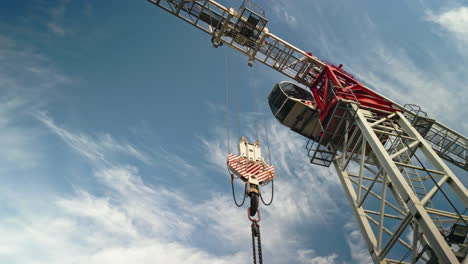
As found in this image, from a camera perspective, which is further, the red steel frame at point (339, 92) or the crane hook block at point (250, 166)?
the red steel frame at point (339, 92)

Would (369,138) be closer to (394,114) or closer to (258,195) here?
(394,114)

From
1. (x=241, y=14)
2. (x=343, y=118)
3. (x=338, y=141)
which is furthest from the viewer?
(x=241, y=14)

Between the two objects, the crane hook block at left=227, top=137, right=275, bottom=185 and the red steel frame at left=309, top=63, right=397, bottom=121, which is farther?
Answer: the red steel frame at left=309, top=63, right=397, bottom=121

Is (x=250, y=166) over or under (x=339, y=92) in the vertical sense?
under

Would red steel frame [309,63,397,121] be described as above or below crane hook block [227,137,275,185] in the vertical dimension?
above

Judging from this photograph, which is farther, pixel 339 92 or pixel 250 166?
pixel 339 92

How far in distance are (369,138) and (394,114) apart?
152 inches

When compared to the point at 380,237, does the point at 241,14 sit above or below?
above

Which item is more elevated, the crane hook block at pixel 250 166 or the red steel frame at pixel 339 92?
the red steel frame at pixel 339 92

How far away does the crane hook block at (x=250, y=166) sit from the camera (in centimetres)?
1138

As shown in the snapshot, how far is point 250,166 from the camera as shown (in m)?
11.8

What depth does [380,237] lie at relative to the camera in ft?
38.2

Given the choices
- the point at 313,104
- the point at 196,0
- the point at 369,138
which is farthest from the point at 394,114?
the point at 196,0

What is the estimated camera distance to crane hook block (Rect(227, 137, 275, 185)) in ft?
37.3
